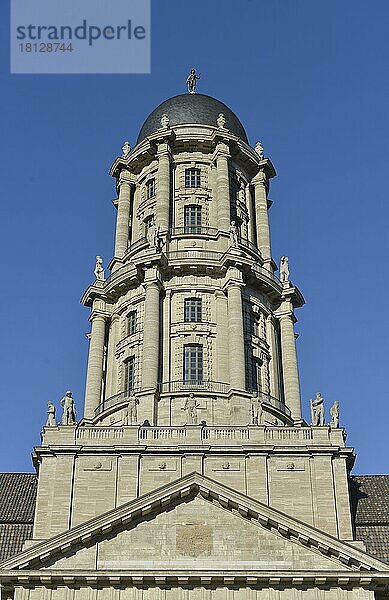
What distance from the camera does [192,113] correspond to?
6206cm

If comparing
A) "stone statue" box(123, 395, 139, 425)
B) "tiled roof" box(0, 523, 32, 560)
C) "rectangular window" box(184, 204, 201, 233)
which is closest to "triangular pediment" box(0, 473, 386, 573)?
"tiled roof" box(0, 523, 32, 560)

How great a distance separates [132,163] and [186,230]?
7583 millimetres

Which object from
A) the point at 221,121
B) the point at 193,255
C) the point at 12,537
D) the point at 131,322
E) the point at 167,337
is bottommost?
the point at 12,537

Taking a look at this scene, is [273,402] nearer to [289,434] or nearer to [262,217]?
[289,434]

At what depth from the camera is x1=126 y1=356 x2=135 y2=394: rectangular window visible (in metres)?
52.7

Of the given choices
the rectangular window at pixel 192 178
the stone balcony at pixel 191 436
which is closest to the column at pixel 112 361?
the stone balcony at pixel 191 436

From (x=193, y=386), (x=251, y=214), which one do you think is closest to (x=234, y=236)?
(x=251, y=214)

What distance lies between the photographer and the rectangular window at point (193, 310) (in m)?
53.5

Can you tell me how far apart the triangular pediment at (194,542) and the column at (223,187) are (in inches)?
790

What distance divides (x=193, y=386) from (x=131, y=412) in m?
4.19

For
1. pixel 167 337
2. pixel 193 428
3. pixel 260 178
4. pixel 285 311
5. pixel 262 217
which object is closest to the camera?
pixel 193 428

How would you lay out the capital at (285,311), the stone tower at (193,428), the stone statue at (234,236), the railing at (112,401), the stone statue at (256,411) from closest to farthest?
the stone tower at (193,428) → the stone statue at (256,411) → the railing at (112,401) → the stone statue at (234,236) → the capital at (285,311)

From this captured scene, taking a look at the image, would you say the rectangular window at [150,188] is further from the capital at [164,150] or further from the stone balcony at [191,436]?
the stone balcony at [191,436]

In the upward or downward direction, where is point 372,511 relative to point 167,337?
downward
